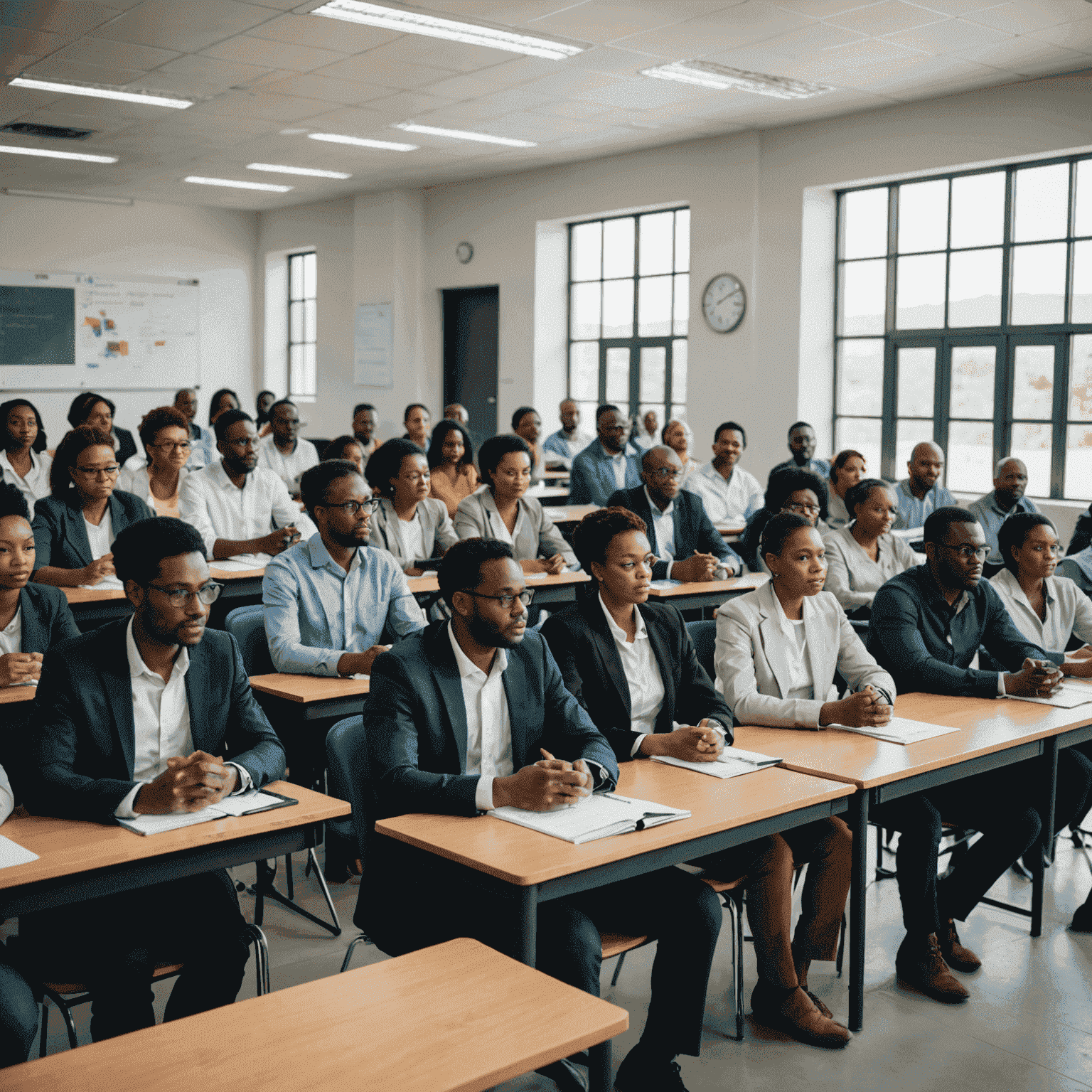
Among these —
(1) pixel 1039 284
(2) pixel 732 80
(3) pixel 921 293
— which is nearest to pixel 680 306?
(3) pixel 921 293

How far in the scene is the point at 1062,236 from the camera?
8312 mm

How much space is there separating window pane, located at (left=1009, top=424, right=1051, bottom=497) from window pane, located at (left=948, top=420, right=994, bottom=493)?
0.20m

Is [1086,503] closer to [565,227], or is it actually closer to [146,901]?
[565,227]

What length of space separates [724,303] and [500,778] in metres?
8.23

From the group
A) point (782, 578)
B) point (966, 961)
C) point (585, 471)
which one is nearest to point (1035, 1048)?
point (966, 961)

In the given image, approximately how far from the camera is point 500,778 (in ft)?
7.94

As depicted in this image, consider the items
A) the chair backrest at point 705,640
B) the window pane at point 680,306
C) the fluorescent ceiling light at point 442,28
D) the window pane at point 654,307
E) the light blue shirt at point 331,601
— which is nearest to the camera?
the chair backrest at point 705,640

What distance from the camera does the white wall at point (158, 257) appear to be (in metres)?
13.3

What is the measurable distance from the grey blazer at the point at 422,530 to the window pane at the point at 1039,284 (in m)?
5.16

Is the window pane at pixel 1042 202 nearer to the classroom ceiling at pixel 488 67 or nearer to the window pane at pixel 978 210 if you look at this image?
the window pane at pixel 978 210

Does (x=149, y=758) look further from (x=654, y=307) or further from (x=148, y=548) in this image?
(x=654, y=307)

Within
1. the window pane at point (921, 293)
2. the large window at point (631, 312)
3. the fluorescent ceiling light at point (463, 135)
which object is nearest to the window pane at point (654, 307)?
the large window at point (631, 312)

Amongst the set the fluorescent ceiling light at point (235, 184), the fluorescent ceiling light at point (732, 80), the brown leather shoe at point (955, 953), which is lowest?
the brown leather shoe at point (955, 953)

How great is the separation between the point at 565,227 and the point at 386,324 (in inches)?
93.0
